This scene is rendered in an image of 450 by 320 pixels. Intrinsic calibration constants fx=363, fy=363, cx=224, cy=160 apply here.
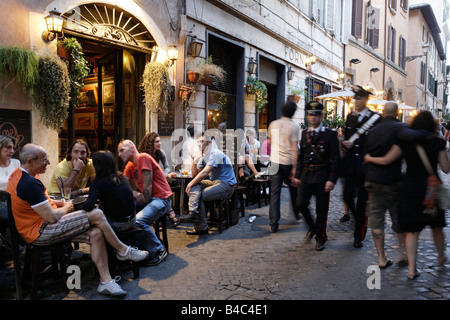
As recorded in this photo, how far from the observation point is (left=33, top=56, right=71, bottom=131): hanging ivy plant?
209 inches

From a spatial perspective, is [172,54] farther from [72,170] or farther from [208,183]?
[72,170]

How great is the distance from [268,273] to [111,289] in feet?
5.24

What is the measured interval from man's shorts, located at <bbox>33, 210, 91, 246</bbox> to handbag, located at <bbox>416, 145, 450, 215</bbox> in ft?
10.7

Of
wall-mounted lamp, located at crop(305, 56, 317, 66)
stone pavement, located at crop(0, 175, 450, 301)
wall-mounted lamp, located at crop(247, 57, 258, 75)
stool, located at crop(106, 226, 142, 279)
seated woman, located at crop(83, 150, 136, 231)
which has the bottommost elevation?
stone pavement, located at crop(0, 175, 450, 301)

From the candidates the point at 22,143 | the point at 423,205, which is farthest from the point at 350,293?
the point at 22,143

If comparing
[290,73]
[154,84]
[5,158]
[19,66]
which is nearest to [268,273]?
[5,158]

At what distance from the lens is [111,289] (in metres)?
3.31

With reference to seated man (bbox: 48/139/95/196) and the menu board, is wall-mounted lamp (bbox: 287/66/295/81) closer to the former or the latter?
the menu board

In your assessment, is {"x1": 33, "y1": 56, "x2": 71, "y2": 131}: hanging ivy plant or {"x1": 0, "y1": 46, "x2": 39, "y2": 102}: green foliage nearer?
{"x1": 0, "y1": 46, "x2": 39, "y2": 102}: green foliage

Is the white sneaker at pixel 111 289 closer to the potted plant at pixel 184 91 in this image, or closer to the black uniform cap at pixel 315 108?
the black uniform cap at pixel 315 108

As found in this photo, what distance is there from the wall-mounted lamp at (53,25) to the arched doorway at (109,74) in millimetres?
645

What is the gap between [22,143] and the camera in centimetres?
542

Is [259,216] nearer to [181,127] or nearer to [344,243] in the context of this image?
[344,243]

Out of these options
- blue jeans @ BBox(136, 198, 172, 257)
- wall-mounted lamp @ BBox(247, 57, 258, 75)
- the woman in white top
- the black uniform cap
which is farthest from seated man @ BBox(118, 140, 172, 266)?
wall-mounted lamp @ BBox(247, 57, 258, 75)
